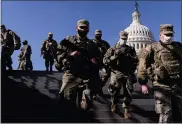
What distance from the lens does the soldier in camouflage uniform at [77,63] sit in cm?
899

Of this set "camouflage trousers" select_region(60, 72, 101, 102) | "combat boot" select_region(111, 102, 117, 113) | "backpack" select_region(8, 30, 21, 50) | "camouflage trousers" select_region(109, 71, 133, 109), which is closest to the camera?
"camouflage trousers" select_region(60, 72, 101, 102)

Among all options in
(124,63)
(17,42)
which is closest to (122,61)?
(124,63)

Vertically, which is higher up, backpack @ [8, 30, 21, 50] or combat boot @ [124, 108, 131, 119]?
backpack @ [8, 30, 21, 50]

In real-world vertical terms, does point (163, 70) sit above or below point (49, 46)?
below

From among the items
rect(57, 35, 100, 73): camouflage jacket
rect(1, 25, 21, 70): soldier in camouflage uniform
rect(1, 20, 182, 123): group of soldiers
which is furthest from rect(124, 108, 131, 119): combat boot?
rect(1, 25, 21, 70): soldier in camouflage uniform

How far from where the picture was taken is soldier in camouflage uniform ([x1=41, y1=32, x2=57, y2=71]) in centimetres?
1927

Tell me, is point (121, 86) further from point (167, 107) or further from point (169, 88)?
point (167, 107)

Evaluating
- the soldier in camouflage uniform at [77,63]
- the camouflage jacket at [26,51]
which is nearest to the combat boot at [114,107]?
the soldier in camouflage uniform at [77,63]

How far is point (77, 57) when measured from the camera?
9.02 m

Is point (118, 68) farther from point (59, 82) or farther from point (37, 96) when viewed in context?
point (59, 82)

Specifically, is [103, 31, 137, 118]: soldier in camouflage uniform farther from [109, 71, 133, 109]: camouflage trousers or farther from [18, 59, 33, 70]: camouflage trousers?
[18, 59, 33, 70]: camouflage trousers

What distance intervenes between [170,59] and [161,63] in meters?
0.20

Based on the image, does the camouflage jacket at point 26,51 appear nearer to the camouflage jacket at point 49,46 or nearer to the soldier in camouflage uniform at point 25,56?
the soldier in camouflage uniform at point 25,56

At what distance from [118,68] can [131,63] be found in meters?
0.34
